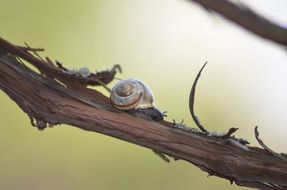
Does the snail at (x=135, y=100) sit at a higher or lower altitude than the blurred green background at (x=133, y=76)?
lower

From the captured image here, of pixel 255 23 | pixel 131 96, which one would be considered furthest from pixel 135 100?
pixel 255 23

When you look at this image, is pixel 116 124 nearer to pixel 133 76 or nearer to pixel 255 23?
pixel 255 23

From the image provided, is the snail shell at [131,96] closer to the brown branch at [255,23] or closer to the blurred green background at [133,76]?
the brown branch at [255,23]

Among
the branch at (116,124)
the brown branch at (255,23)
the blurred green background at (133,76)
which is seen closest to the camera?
the brown branch at (255,23)

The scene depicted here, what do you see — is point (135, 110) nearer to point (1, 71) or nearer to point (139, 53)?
point (1, 71)

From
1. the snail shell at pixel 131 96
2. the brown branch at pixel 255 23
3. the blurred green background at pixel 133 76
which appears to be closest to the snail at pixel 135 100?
the snail shell at pixel 131 96

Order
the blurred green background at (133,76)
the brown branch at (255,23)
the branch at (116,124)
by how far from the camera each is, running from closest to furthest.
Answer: the brown branch at (255,23)
the branch at (116,124)
the blurred green background at (133,76)

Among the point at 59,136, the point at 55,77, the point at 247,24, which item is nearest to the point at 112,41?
the point at 59,136

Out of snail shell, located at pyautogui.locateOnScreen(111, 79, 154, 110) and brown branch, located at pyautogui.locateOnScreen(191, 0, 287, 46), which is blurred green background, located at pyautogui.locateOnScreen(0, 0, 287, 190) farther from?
brown branch, located at pyautogui.locateOnScreen(191, 0, 287, 46)
